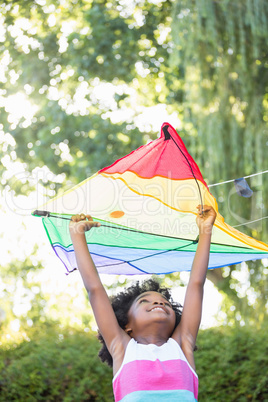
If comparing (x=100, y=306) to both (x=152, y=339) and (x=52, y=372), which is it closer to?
(x=152, y=339)

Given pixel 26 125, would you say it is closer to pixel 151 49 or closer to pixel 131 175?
pixel 151 49

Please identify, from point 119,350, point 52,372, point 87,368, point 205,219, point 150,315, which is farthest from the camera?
point 87,368

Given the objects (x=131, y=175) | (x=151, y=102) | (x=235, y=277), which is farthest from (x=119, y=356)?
(x=151, y=102)

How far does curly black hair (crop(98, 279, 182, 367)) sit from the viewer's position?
2287 mm

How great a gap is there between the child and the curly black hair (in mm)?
61

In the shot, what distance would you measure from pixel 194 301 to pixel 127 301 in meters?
0.51

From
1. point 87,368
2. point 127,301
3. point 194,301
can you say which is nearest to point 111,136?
point 87,368

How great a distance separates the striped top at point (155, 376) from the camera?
5.67 feet

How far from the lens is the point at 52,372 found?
4000 millimetres

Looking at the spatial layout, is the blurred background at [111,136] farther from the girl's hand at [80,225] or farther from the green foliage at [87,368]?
the girl's hand at [80,225]

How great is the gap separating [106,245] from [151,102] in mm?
6493

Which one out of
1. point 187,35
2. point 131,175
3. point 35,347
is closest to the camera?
point 131,175

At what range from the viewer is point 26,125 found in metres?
8.13

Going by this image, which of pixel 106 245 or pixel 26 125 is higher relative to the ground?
pixel 26 125
